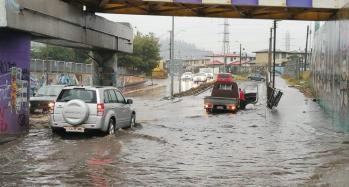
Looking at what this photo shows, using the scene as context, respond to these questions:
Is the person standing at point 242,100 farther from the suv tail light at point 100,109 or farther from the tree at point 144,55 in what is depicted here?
the tree at point 144,55

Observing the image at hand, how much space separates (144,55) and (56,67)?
4000 centimetres

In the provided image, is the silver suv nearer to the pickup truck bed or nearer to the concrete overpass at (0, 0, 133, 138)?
the concrete overpass at (0, 0, 133, 138)

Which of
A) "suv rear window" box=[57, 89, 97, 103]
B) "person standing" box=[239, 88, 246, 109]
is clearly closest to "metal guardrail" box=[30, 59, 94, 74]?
"person standing" box=[239, 88, 246, 109]

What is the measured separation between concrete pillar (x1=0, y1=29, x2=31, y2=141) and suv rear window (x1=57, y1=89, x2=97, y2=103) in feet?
4.72

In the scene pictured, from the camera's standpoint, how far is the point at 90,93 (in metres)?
16.7

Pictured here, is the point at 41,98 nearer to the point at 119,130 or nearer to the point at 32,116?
the point at 32,116

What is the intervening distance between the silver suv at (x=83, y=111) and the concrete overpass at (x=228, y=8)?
5.17m

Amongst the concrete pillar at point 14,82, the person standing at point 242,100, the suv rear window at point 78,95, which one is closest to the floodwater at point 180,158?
the concrete pillar at point 14,82

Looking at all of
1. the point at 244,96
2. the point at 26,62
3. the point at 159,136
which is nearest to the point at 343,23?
the point at 159,136

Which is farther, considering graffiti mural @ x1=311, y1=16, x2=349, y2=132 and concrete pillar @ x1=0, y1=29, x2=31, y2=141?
graffiti mural @ x1=311, y1=16, x2=349, y2=132

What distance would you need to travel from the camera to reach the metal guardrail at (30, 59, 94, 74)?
4847 cm

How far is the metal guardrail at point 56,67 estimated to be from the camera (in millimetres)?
48469

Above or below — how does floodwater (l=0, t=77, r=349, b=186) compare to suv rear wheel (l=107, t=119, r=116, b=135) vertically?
below

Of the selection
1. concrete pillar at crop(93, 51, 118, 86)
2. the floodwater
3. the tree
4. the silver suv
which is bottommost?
the floodwater
